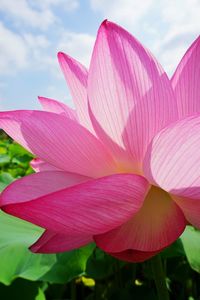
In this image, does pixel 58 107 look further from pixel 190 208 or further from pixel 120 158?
pixel 190 208

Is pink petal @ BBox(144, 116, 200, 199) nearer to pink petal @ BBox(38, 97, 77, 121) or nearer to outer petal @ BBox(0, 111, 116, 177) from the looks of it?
outer petal @ BBox(0, 111, 116, 177)

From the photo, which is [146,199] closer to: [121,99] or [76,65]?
[121,99]

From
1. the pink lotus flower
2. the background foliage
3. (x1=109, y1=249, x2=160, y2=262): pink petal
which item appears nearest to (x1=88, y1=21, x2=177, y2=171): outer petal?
the pink lotus flower

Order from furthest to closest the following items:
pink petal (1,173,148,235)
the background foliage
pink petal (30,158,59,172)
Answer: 1. the background foliage
2. pink petal (30,158,59,172)
3. pink petal (1,173,148,235)

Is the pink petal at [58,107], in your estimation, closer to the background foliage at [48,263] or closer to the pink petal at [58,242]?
the pink petal at [58,242]

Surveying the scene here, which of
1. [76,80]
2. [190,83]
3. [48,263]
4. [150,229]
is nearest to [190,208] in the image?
[150,229]

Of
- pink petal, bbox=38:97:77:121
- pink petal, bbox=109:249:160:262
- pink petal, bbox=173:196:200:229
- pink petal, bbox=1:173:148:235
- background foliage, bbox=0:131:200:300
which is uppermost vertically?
pink petal, bbox=38:97:77:121

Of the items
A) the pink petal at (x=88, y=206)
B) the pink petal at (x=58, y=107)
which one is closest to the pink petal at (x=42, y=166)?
the pink petal at (x=58, y=107)
